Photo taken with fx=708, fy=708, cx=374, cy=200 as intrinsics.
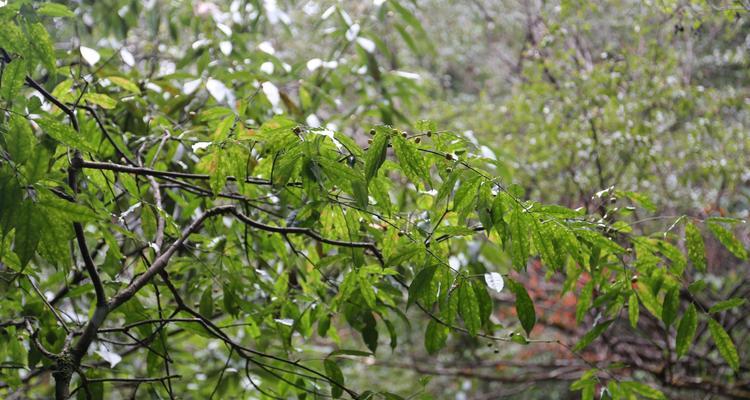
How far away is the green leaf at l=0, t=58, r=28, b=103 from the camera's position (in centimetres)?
125

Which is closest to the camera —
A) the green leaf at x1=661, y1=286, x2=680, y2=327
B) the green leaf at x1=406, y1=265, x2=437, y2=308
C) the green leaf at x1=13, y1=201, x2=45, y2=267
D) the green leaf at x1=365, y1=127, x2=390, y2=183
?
the green leaf at x1=13, y1=201, x2=45, y2=267

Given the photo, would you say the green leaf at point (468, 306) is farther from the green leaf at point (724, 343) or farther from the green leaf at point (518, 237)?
the green leaf at point (724, 343)

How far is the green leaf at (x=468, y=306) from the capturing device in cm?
130

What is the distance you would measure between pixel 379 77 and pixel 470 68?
5476 millimetres

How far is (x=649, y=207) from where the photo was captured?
60.2 inches

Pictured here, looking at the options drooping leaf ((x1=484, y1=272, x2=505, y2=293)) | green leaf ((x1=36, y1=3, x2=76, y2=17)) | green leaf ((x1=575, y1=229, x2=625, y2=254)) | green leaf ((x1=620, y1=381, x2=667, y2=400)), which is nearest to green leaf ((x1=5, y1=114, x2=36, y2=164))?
green leaf ((x1=36, y1=3, x2=76, y2=17))

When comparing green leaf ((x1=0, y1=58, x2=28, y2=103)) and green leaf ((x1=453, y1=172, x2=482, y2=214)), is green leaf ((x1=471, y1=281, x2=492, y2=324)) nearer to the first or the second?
green leaf ((x1=453, y1=172, x2=482, y2=214))

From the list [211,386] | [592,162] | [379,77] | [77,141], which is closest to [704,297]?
[592,162]

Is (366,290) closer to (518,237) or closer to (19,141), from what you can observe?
(518,237)

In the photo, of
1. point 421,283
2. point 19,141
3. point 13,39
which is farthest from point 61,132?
point 421,283

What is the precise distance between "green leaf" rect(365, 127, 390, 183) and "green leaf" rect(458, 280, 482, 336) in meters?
0.29

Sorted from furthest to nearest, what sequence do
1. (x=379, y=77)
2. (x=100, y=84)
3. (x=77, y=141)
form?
1. (x=379, y=77)
2. (x=100, y=84)
3. (x=77, y=141)

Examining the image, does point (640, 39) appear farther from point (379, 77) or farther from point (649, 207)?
point (649, 207)

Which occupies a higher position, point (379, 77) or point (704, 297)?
point (379, 77)
